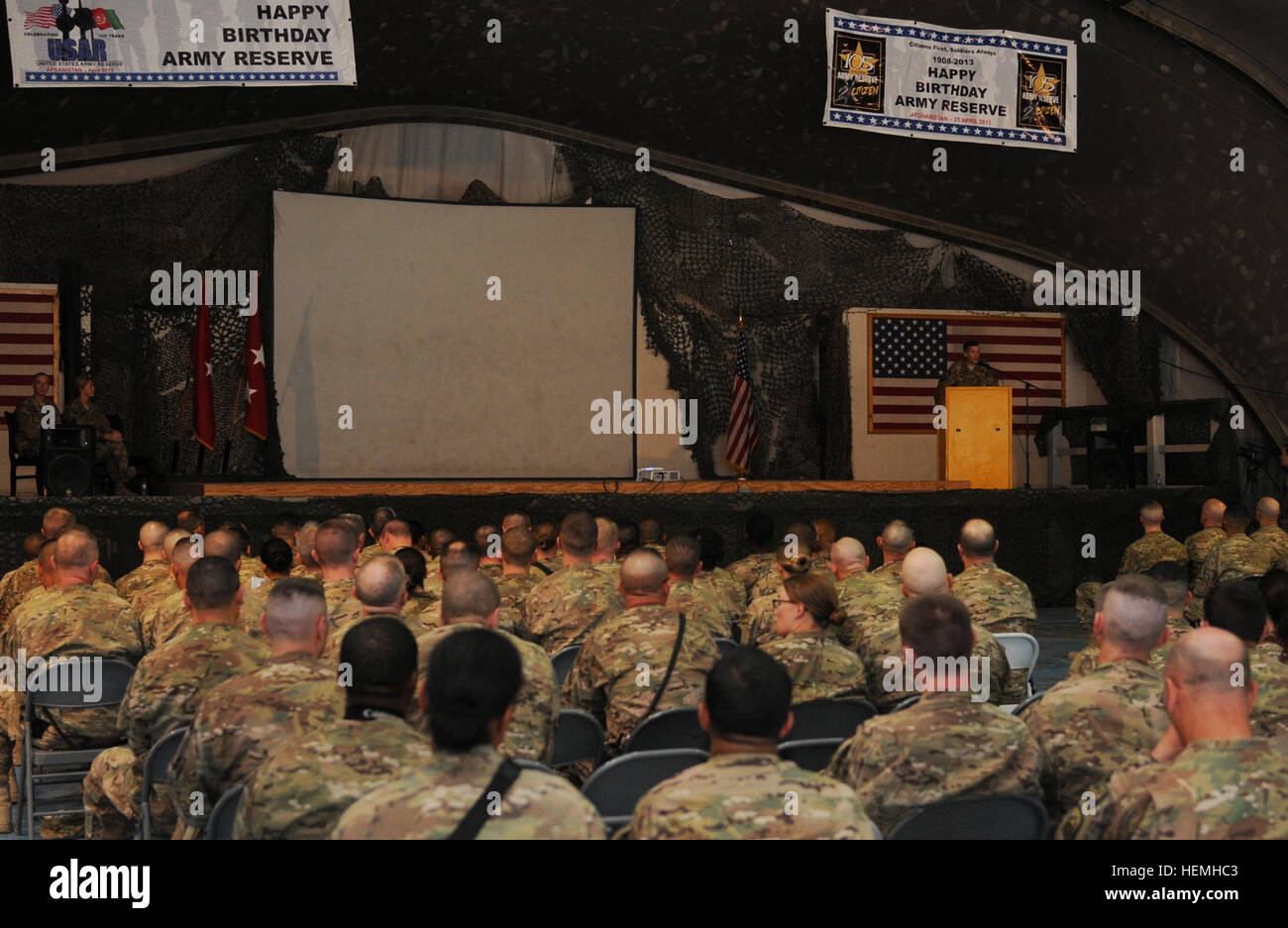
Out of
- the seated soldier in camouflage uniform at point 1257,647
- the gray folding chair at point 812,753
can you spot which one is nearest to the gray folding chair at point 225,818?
the gray folding chair at point 812,753

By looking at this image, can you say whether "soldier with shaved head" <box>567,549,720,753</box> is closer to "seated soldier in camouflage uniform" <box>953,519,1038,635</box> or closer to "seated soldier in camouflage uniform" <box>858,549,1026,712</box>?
"seated soldier in camouflage uniform" <box>858,549,1026,712</box>

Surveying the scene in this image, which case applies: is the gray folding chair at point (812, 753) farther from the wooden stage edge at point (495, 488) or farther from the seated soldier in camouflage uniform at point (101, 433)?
the seated soldier in camouflage uniform at point (101, 433)

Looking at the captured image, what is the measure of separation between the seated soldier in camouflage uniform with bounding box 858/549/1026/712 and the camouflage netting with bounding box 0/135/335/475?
10616 millimetres

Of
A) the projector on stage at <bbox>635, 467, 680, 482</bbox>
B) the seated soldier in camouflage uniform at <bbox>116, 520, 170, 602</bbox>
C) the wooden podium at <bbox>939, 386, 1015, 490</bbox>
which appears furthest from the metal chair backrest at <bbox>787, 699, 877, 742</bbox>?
the wooden podium at <bbox>939, 386, 1015, 490</bbox>

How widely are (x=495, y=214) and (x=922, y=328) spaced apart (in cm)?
546

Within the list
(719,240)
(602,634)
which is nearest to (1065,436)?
(719,240)

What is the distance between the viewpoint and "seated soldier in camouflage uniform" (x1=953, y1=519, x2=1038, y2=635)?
596 centimetres

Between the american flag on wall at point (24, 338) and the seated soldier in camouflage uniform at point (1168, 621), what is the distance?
11.9m

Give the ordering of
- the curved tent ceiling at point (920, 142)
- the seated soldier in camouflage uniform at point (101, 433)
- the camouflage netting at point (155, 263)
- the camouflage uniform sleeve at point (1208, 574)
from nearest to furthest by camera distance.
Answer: the camouflage uniform sleeve at point (1208, 574) < the seated soldier in camouflage uniform at point (101, 433) < the curved tent ceiling at point (920, 142) < the camouflage netting at point (155, 263)

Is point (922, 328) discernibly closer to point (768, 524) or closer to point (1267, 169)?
point (1267, 169)

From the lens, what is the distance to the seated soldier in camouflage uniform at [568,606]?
5609 mm

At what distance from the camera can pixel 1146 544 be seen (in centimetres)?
966

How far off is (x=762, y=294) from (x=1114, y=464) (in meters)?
4.91
